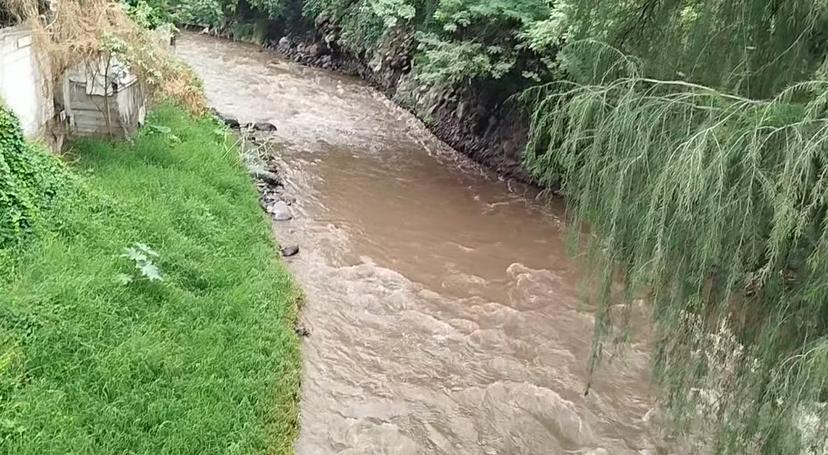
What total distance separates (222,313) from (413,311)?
7.34 ft

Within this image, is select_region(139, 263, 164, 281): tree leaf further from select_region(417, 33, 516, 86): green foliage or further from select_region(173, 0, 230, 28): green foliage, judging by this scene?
select_region(173, 0, 230, 28): green foliage

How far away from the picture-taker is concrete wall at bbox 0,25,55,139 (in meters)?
7.00

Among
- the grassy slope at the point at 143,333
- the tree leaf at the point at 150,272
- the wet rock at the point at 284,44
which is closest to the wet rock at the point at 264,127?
the grassy slope at the point at 143,333

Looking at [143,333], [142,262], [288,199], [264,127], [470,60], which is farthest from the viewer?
[264,127]

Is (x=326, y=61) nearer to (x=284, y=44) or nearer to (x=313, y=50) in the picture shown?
(x=313, y=50)

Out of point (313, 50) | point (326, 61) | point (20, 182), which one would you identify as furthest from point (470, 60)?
point (313, 50)

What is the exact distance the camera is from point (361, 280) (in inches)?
342

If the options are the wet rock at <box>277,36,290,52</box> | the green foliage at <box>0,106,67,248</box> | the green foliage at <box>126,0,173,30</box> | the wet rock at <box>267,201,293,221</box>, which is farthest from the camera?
the wet rock at <box>277,36,290,52</box>

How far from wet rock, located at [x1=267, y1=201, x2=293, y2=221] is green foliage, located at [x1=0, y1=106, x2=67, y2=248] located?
3706mm

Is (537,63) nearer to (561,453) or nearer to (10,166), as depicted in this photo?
(561,453)

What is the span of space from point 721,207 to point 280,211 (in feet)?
25.8

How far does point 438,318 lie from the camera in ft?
26.1

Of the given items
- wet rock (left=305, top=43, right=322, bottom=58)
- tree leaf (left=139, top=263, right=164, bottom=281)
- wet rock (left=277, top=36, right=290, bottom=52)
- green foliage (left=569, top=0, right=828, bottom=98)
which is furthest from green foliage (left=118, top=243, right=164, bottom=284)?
wet rock (left=277, top=36, right=290, bottom=52)

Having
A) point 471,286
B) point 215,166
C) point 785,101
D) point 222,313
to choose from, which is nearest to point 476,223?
point 471,286
